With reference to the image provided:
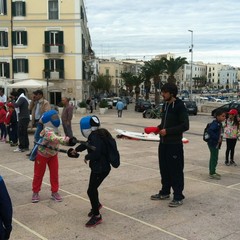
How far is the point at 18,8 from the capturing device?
132 ft

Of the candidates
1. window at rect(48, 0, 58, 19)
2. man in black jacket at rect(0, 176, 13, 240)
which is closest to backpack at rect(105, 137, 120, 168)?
man in black jacket at rect(0, 176, 13, 240)

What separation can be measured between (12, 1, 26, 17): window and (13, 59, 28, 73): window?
186 inches

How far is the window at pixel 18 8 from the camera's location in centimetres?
4019

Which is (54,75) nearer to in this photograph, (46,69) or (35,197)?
(46,69)

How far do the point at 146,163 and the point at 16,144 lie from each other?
4.68 meters

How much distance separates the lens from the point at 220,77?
19650 centimetres

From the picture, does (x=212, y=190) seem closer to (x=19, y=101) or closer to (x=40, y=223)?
(x=40, y=223)

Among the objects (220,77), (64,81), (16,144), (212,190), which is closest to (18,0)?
(64,81)

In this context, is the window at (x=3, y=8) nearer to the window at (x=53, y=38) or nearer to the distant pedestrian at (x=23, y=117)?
the window at (x=53, y=38)

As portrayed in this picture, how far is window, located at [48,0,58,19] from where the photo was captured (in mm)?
40281

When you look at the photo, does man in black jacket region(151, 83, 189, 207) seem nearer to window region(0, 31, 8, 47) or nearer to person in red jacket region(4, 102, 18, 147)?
person in red jacket region(4, 102, 18, 147)

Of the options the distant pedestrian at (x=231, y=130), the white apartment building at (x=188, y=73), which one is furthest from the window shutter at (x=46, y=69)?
the white apartment building at (x=188, y=73)

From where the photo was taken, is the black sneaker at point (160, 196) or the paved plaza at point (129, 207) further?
the black sneaker at point (160, 196)

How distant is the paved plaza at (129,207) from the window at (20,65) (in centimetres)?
3322
